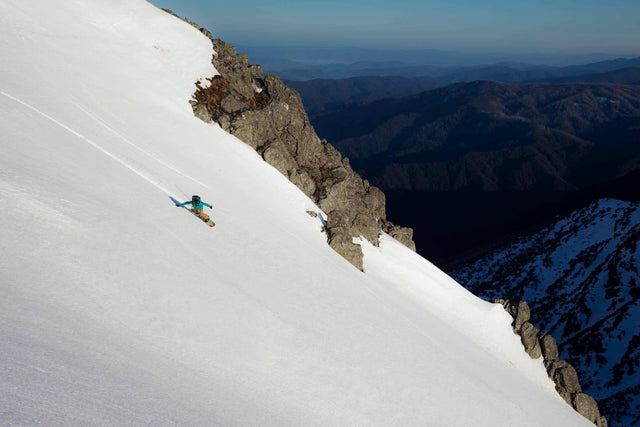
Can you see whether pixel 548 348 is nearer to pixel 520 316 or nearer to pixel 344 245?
pixel 520 316

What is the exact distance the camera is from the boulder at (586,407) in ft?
99.2

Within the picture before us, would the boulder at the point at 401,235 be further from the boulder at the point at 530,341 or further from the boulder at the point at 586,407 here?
the boulder at the point at 586,407

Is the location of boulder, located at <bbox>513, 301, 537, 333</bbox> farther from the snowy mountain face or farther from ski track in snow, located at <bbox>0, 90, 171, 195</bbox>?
ski track in snow, located at <bbox>0, 90, 171, 195</bbox>

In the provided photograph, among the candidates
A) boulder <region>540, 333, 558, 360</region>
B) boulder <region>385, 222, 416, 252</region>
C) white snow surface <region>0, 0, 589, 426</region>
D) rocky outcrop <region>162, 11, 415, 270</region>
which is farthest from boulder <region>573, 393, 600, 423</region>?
rocky outcrop <region>162, 11, 415, 270</region>

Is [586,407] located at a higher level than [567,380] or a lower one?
lower

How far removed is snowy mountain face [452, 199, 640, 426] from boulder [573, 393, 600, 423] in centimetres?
786

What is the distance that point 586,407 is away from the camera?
30359mm

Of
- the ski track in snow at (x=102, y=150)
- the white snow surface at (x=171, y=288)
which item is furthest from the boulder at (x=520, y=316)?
the ski track in snow at (x=102, y=150)

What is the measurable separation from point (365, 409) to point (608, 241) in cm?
8010

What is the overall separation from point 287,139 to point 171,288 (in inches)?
1049

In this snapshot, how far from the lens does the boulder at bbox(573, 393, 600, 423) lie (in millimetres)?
30250

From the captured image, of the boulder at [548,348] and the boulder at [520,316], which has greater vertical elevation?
the boulder at [520,316]

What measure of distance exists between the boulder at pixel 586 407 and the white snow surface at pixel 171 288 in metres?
1.68

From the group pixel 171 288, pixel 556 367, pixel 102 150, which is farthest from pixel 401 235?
pixel 171 288
